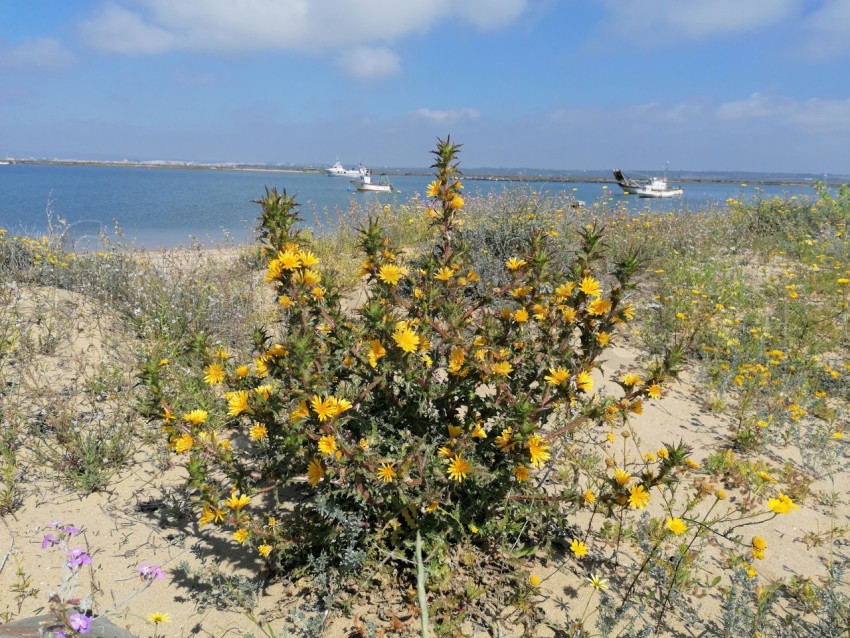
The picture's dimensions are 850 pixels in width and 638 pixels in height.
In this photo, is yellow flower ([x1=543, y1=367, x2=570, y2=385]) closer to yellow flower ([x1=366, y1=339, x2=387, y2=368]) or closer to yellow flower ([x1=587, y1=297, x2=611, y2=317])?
yellow flower ([x1=587, y1=297, x2=611, y2=317])

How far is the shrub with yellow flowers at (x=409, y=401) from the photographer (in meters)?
1.76

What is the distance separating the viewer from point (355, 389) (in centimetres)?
237

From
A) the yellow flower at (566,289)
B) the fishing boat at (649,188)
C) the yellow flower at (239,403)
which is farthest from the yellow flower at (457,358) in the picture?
the fishing boat at (649,188)

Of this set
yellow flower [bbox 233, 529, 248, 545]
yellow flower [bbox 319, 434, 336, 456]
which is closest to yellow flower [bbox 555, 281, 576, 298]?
yellow flower [bbox 319, 434, 336, 456]

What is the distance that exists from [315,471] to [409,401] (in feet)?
1.55

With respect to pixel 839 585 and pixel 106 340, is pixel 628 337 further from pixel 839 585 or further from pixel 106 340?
pixel 106 340

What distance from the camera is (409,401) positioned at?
2.04 m

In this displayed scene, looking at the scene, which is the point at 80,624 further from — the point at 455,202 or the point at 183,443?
the point at 455,202

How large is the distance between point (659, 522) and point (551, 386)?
1.21 meters

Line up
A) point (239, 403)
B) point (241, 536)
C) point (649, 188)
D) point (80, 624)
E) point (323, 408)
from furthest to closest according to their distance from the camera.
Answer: point (649, 188)
point (241, 536)
point (239, 403)
point (323, 408)
point (80, 624)

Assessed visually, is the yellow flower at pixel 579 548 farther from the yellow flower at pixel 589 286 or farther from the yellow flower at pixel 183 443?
the yellow flower at pixel 183 443

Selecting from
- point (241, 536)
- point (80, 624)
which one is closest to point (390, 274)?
point (241, 536)

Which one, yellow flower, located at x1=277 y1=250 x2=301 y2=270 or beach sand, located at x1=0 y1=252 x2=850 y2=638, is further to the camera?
beach sand, located at x1=0 y1=252 x2=850 y2=638

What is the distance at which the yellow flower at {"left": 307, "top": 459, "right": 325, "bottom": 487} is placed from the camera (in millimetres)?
1787
